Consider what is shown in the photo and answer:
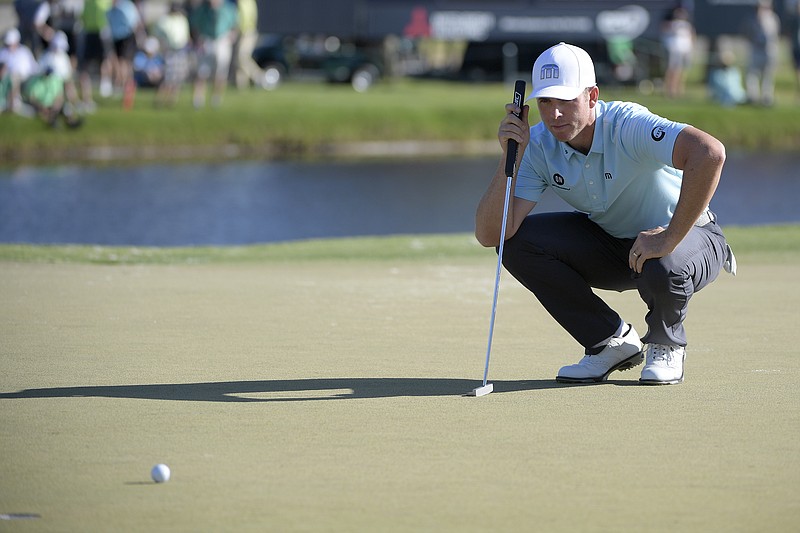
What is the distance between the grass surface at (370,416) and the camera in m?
3.87

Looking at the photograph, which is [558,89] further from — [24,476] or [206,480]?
[24,476]

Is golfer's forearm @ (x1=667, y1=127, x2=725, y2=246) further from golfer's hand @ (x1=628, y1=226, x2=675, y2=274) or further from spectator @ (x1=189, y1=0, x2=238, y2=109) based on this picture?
spectator @ (x1=189, y1=0, x2=238, y2=109)

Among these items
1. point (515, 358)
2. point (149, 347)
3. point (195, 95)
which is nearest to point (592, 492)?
point (515, 358)

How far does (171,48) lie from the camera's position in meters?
22.9

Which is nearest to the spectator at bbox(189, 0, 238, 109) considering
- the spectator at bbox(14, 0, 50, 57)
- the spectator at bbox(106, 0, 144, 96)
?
the spectator at bbox(106, 0, 144, 96)

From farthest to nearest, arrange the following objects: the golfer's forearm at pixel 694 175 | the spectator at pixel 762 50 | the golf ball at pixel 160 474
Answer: the spectator at pixel 762 50 → the golfer's forearm at pixel 694 175 → the golf ball at pixel 160 474

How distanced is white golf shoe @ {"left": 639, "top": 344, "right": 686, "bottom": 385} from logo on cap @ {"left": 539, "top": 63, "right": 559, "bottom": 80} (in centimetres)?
114

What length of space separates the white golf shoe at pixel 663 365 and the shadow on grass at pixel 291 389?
146 mm

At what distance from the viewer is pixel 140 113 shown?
21.3 meters

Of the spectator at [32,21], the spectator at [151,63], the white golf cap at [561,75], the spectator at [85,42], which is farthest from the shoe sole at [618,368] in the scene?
the spectator at [151,63]

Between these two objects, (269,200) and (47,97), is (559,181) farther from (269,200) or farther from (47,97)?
(47,97)

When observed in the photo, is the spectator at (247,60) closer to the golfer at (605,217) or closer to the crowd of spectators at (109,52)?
the crowd of spectators at (109,52)

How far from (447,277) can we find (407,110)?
14301 mm

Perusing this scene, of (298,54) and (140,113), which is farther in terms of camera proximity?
(298,54)
